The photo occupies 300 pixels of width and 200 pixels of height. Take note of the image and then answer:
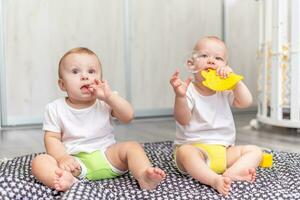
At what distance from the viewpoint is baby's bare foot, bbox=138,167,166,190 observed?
95 centimetres

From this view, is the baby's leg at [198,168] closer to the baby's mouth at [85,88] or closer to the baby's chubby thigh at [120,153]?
the baby's chubby thigh at [120,153]

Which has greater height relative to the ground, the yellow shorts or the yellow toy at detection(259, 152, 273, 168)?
the yellow shorts

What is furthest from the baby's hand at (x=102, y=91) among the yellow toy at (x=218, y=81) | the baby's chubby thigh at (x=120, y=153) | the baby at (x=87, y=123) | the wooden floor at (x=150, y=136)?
the wooden floor at (x=150, y=136)

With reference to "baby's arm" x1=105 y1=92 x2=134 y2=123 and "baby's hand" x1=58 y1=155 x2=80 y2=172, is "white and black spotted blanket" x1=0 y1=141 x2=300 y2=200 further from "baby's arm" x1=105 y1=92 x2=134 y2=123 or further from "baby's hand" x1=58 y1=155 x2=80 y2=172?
"baby's arm" x1=105 y1=92 x2=134 y2=123

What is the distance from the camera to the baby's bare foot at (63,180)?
3.12 ft

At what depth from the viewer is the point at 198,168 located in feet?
3.41

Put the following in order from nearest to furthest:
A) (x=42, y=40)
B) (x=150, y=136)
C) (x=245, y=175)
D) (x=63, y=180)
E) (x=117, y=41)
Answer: (x=63, y=180) → (x=245, y=175) → (x=150, y=136) → (x=42, y=40) → (x=117, y=41)

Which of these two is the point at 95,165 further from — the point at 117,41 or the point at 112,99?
the point at 117,41

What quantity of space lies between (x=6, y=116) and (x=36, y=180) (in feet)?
4.86

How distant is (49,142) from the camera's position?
110 cm

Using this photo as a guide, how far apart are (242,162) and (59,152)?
1.43 ft

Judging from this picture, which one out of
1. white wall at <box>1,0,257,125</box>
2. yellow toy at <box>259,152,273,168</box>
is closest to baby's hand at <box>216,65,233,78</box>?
yellow toy at <box>259,152,273,168</box>

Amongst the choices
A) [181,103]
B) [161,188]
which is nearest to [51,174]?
[161,188]

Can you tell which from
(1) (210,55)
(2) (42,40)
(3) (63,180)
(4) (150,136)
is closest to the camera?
(3) (63,180)
